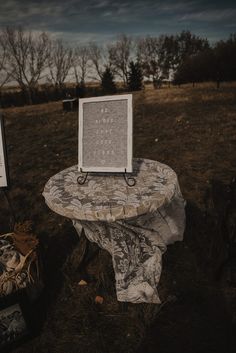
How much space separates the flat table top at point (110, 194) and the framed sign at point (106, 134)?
183 mm

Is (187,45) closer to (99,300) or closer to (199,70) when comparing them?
(199,70)

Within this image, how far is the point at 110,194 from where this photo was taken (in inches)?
92.3

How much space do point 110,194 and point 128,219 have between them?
0.30m

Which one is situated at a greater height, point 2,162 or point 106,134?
point 106,134

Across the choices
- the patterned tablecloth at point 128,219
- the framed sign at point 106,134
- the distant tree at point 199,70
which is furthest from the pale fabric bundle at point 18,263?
the distant tree at point 199,70

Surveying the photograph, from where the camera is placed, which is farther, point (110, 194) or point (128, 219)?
point (110, 194)

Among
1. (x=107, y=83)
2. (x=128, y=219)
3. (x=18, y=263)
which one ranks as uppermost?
(x=107, y=83)

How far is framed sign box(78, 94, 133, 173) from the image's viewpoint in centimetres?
246

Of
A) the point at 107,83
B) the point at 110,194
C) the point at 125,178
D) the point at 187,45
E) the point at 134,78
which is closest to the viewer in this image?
the point at 110,194

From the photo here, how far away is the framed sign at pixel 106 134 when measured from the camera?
8.07ft

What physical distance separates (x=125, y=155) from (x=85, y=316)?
175cm

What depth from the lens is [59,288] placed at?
2.98m

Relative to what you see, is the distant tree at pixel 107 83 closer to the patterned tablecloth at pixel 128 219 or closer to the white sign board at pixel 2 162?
the white sign board at pixel 2 162

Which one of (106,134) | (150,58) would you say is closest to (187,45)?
(150,58)
